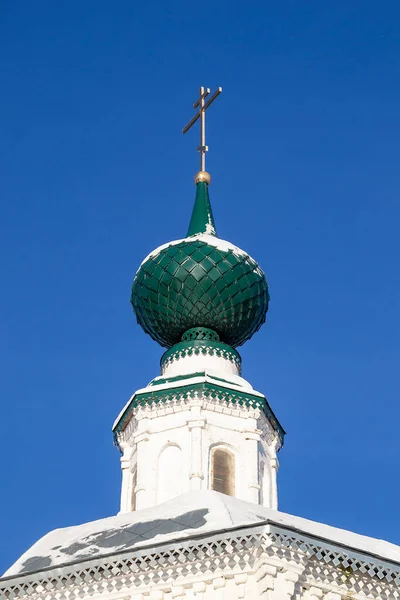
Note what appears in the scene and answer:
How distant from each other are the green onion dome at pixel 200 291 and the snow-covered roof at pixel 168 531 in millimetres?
4593

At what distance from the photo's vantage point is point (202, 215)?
62.2ft

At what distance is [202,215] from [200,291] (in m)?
2.11

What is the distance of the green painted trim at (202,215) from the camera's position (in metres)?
18.6

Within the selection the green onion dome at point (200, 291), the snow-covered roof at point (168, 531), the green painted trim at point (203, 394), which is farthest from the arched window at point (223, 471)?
the snow-covered roof at point (168, 531)

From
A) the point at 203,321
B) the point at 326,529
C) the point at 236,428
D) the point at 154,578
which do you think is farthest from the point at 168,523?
the point at 203,321

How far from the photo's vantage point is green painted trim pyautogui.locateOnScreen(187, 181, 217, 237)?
61.1ft

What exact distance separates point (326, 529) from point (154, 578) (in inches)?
86.6

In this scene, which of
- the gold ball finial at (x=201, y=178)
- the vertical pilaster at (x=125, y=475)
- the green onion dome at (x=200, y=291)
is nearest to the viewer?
the vertical pilaster at (x=125, y=475)

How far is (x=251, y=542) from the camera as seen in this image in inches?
450

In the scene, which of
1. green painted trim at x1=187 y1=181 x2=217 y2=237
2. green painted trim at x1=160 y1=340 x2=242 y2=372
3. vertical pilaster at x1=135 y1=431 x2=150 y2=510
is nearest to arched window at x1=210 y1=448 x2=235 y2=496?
vertical pilaster at x1=135 y1=431 x2=150 y2=510

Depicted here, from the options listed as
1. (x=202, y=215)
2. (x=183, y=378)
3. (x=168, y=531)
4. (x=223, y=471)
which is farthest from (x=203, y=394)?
(x=168, y=531)

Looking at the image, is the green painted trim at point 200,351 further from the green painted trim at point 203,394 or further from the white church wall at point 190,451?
the white church wall at point 190,451

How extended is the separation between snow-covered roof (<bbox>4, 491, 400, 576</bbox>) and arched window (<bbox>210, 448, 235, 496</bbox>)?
2394mm

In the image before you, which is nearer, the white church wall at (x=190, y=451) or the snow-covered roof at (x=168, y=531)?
the snow-covered roof at (x=168, y=531)
